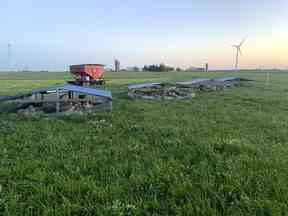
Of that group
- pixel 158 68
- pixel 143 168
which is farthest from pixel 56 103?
pixel 158 68

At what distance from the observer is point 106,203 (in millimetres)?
3242

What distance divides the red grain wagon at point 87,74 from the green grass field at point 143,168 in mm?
18001

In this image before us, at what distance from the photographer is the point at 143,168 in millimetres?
4305

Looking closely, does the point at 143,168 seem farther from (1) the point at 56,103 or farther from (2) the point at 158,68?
(2) the point at 158,68

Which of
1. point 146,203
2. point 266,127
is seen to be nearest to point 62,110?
point 266,127

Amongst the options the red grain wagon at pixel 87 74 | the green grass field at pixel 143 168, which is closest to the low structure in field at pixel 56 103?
the green grass field at pixel 143 168

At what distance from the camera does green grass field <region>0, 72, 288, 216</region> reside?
3184 millimetres

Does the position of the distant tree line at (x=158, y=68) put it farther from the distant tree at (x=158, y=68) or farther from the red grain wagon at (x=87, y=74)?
the red grain wagon at (x=87, y=74)

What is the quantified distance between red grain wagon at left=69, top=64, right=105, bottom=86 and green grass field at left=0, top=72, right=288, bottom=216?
18.0 m

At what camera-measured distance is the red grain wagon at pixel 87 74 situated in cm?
2522

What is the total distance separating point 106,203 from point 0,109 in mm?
8701

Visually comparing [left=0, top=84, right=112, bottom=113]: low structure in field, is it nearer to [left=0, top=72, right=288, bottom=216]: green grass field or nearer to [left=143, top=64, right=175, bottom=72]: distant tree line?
[left=0, top=72, right=288, bottom=216]: green grass field

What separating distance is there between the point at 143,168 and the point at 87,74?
876 inches

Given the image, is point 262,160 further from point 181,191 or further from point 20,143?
point 20,143
